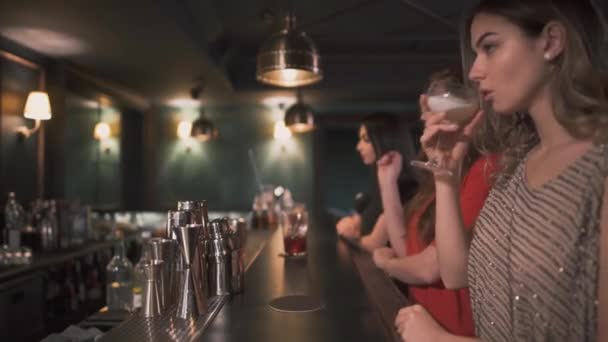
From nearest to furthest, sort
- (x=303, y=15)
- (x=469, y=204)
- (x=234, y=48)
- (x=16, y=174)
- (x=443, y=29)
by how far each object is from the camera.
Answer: (x=469, y=204) < (x=16, y=174) < (x=303, y=15) < (x=443, y=29) < (x=234, y=48)

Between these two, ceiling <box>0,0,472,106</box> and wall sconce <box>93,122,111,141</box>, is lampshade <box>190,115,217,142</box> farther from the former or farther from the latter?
wall sconce <box>93,122,111,141</box>

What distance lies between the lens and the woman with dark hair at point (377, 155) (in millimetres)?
2205

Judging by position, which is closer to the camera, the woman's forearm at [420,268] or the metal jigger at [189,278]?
the metal jigger at [189,278]

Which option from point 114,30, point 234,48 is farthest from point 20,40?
point 234,48

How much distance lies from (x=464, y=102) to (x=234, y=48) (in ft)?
15.7

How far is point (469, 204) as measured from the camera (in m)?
1.23

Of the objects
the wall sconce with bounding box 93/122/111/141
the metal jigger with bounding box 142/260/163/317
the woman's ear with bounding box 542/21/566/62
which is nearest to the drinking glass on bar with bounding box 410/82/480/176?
the woman's ear with bounding box 542/21/566/62

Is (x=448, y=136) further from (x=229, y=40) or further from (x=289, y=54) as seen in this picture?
(x=229, y=40)

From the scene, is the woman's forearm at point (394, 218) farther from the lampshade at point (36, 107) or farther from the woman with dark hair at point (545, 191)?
the lampshade at point (36, 107)

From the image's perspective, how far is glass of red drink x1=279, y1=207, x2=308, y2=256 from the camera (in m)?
1.89

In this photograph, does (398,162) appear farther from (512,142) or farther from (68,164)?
(68,164)

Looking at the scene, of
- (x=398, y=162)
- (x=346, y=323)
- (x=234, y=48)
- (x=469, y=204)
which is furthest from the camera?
(x=234, y=48)

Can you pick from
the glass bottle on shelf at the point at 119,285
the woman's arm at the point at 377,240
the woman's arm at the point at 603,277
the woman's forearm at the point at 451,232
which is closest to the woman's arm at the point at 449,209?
the woman's forearm at the point at 451,232

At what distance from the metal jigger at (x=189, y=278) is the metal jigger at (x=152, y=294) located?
0.05 metres
